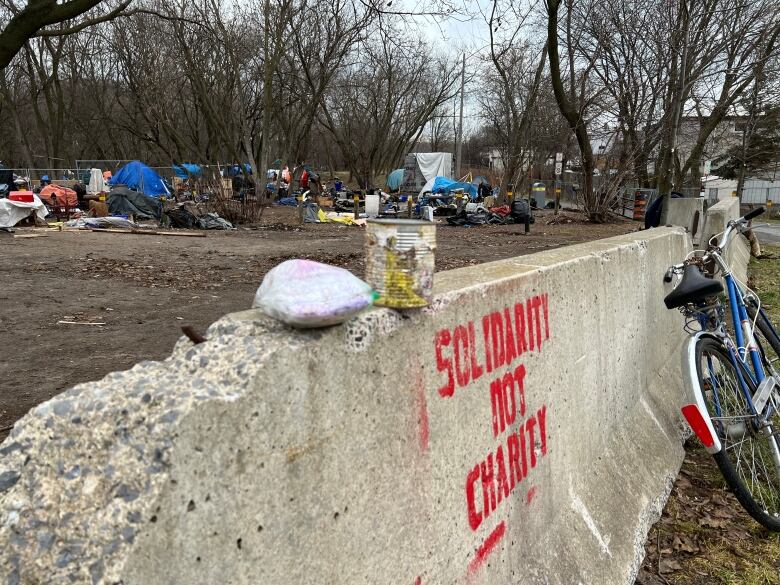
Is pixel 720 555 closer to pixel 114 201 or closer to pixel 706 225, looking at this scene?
pixel 706 225

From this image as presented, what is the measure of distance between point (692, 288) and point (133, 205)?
19.5m

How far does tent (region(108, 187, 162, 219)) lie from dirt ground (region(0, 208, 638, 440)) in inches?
175

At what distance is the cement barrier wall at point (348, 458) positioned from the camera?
1110 millimetres

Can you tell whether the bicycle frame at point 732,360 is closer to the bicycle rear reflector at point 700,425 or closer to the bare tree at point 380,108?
the bicycle rear reflector at point 700,425

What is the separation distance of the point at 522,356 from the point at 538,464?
0.50 meters

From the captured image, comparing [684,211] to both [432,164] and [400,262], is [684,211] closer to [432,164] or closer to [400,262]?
[400,262]

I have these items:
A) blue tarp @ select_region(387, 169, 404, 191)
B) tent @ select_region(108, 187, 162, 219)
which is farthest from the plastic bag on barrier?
blue tarp @ select_region(387, 169, 404, 191)

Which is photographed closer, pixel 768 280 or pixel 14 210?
pixel 768 280

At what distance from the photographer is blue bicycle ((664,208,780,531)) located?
10.7ft

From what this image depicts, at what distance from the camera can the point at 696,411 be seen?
10.5 feet

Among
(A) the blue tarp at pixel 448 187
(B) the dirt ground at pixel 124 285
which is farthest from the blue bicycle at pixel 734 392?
(A) the blue tarp at pixel 448 187

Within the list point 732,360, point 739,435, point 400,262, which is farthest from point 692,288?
point 400,262

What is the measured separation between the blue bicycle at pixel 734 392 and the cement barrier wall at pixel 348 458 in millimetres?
682

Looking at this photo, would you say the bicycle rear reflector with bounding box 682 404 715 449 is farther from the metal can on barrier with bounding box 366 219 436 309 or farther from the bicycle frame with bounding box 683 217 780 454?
the metal can on barrier with bounding box 366 219 436 309
